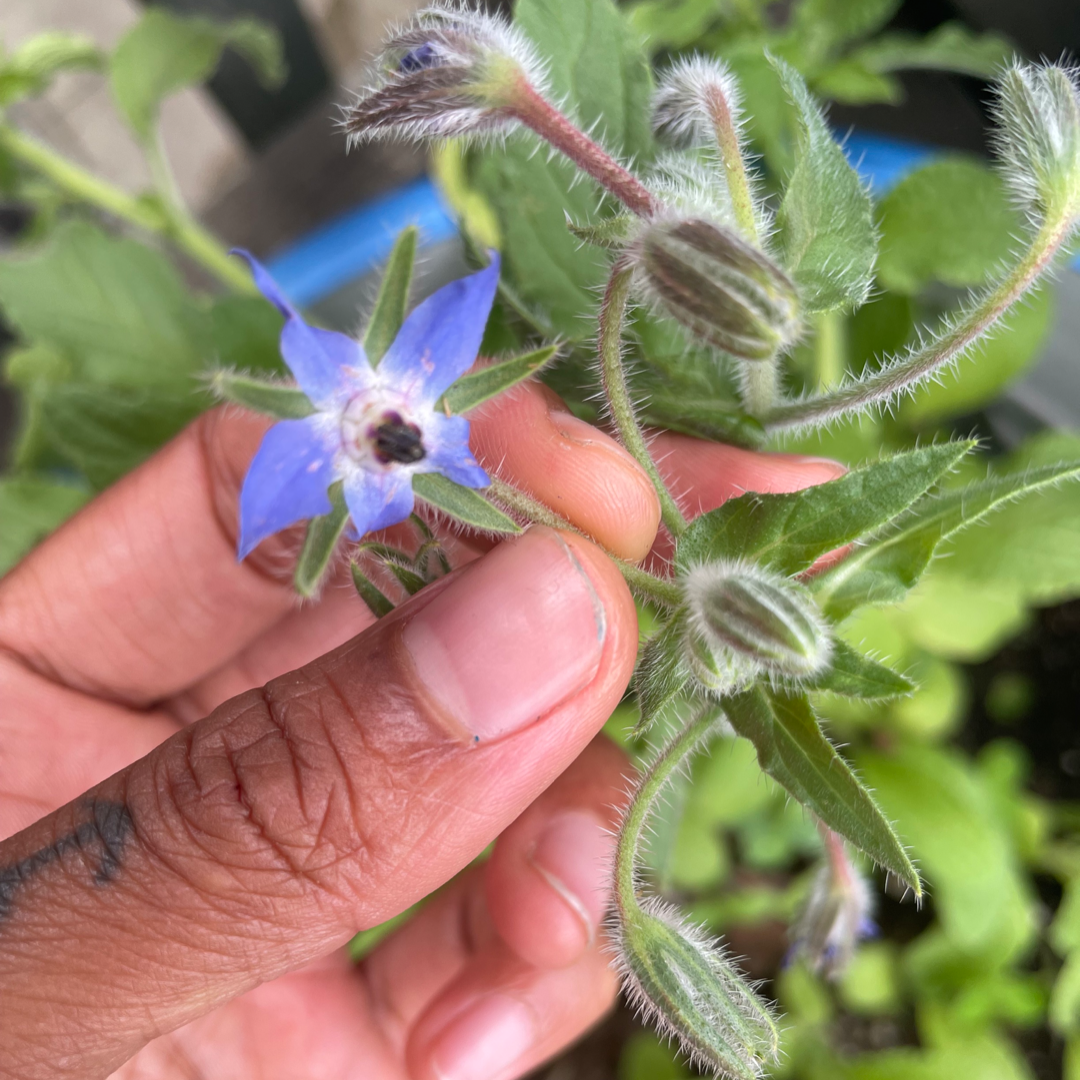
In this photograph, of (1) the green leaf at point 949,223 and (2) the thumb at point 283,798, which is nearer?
(2) the thumb at point 283,798

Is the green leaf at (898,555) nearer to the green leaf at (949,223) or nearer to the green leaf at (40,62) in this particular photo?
the green leaf at (949,223)

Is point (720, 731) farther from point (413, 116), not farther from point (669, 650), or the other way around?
point (413, 116)

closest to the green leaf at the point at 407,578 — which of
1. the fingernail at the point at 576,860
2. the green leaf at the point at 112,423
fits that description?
the fingernail at the point at 576,860

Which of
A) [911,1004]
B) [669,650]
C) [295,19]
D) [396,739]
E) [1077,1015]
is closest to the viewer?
[396,739]

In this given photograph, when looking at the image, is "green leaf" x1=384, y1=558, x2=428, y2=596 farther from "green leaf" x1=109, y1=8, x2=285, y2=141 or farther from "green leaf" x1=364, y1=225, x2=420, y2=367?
"green leaf" x1=109, y1=8, x2=285, y2=141

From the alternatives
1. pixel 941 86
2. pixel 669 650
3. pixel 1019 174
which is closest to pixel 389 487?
pixel 669 650

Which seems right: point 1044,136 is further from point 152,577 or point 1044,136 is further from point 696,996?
point 152,577
